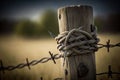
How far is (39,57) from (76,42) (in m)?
1.66

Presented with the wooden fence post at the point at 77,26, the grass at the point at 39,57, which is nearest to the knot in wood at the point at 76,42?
the wooden fence post at the point at 77,26

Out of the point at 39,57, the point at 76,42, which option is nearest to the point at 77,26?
the point at 76,42

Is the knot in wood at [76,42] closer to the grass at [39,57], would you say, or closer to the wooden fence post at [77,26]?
the wooden fence post at [77,26]

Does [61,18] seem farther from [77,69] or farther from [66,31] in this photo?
[77,69]

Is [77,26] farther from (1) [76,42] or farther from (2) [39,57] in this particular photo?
(2) [39,57]

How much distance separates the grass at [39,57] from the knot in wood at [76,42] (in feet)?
3.05

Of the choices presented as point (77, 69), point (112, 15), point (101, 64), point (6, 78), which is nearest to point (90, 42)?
point (77, 69)

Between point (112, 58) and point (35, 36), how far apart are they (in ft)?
4.09

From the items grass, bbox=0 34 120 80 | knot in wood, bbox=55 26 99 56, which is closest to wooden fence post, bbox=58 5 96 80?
knot in wood, bbox=55 26 99 56

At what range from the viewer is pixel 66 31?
4.76ft

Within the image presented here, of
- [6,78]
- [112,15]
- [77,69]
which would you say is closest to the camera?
[77,69]

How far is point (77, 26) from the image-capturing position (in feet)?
4.68

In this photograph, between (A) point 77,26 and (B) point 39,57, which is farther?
(B) point 39,57

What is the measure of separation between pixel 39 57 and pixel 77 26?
1686 millimetres
